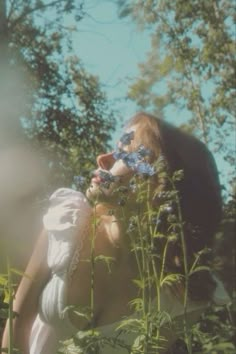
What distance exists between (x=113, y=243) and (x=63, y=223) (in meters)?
0.18

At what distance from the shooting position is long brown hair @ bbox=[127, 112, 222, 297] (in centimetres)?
208

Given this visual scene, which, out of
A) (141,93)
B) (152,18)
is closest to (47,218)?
(152,18)

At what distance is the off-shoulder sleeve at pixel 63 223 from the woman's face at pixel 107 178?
0.48 ft

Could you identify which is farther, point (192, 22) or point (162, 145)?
point (192, 22)

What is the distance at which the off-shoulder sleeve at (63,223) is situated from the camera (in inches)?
72.7

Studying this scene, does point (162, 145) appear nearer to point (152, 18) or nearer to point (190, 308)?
point (190, 308)

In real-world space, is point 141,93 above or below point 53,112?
above

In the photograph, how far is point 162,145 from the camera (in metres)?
2.08

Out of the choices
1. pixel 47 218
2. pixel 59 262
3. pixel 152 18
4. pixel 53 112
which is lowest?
pixel 59 262

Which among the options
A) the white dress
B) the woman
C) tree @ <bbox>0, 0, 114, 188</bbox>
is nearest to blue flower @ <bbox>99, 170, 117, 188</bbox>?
the woman

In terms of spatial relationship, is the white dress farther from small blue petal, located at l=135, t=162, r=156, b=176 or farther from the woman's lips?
small blue petal, located at l=135, t=162, r=156, b=176

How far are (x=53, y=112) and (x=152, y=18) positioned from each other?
7728mm

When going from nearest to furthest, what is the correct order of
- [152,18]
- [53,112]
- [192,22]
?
[53,112], [192,22], [152,18]

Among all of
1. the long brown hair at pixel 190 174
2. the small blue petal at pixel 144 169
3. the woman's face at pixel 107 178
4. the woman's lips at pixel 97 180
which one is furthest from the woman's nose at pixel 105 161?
the small blue petal at pixel 144 169
